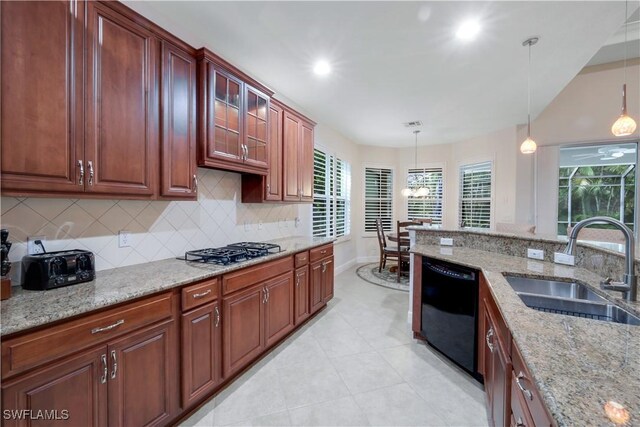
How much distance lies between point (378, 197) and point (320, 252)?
12.0ft

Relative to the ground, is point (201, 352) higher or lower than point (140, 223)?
lower

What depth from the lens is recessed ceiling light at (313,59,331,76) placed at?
2.70 meters

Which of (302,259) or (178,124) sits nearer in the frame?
(178,124)

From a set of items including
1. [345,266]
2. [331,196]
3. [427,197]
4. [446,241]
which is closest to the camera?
[446,241]

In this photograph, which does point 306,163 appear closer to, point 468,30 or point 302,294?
point 302,294

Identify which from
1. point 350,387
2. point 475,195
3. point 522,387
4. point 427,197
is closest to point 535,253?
point 522,387

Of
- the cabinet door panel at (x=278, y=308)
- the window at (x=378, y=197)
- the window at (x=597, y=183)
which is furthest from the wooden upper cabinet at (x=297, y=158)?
the window at (x=597, y=183)

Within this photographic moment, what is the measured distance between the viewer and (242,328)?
6.79 ft

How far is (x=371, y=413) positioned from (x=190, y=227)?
197 centimetres

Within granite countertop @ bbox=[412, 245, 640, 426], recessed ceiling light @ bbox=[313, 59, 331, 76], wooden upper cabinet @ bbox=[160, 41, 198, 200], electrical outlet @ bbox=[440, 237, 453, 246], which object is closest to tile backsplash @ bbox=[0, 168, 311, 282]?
wooden upper cabinet @ bbox=[160, 41, 198, 200]

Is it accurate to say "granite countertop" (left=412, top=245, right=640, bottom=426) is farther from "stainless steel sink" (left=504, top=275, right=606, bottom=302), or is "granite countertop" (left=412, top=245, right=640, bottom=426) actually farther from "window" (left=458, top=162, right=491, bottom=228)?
"window" (left=458, top=162, right=491, bottom=228)

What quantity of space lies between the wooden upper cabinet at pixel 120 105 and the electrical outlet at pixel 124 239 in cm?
39

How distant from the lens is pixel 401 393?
77.5 inches

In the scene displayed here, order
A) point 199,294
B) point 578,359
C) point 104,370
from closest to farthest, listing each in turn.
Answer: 1. point 578,359
2. point 104,370
3. point 199,294
